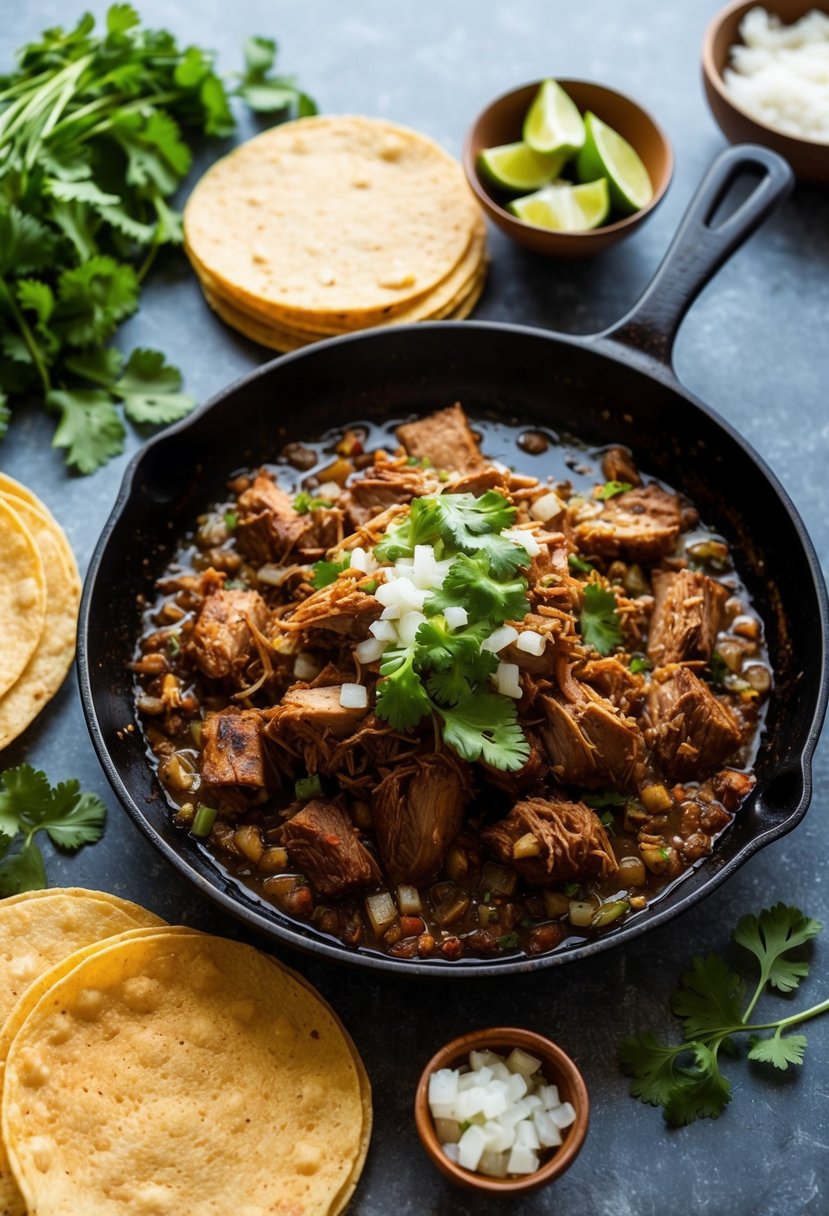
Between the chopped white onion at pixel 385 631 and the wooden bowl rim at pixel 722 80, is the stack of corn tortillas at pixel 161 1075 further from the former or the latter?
the wooden bowl rim at pixel 722 80

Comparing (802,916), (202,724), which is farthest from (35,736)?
(802,916)

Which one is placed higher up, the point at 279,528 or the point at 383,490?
the point at 383,490

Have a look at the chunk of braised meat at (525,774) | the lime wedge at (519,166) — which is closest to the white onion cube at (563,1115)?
the chunk of braised meat at (525,774)

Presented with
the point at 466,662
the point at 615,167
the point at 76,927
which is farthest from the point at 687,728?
the point at 615,167

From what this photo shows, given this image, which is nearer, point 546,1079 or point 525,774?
point 546,1079

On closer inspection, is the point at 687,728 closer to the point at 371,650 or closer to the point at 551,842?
the point at 551,842

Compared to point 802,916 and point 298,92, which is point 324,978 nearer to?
point 802,916
